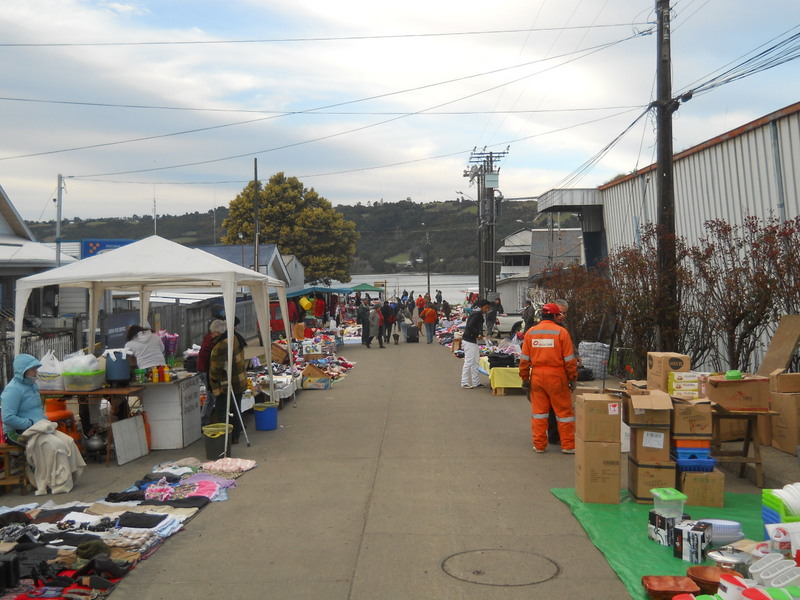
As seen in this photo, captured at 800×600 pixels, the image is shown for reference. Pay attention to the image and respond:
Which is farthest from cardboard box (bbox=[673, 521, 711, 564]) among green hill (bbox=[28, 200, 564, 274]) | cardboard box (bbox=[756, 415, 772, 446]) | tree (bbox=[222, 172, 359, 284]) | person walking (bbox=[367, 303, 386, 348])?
green hill (bbox=[28, 200, 564, 274])

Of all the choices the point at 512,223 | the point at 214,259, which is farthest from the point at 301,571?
the point at 512,223

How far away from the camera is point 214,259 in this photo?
11141mm

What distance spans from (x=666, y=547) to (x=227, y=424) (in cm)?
593

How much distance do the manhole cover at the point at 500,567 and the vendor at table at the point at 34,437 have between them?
4885 mm

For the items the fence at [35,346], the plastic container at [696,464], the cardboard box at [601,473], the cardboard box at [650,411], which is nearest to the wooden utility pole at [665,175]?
the cardboard box at [650,411]

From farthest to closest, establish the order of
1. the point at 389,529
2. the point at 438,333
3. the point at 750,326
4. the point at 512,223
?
the point at 512,223, the point at 438,333, the point at 750,326, the point at 389,529

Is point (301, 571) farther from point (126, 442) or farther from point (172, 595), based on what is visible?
point (126, 442)

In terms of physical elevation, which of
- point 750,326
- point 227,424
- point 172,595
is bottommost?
point 172,595

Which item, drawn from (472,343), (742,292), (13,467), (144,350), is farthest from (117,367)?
(742,292)

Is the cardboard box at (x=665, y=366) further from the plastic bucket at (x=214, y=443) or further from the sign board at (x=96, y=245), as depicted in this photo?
the sign board at (x=96, y=245)

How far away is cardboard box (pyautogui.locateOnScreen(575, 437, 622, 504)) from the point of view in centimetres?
722

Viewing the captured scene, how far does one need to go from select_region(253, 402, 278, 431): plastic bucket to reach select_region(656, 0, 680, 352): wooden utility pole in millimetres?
6817

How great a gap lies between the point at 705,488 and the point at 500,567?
2.60 m

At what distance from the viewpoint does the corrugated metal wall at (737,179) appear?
11.9 metres
